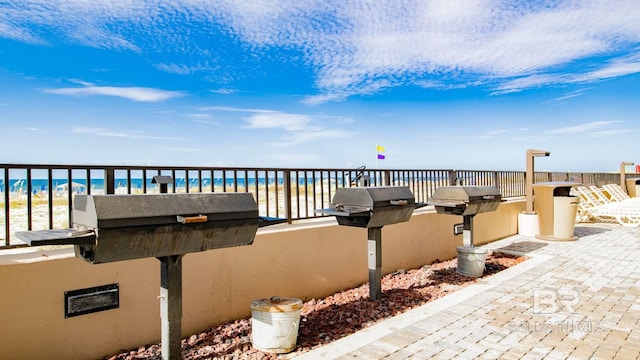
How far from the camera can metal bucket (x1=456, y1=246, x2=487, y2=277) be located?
221 inches

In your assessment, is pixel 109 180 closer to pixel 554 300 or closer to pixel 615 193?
pixel 554 300

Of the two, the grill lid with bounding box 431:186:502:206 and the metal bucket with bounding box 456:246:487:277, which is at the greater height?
the grill lid with bounding box 431:186:502:206

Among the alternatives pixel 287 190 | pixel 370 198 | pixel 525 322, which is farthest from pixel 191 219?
pixel 525 322

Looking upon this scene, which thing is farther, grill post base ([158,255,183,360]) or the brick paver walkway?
the brick paver walkway

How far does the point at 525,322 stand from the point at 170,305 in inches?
133

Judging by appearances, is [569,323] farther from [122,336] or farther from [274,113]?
[274,113]

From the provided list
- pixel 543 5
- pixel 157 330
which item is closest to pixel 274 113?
pixel 543 5

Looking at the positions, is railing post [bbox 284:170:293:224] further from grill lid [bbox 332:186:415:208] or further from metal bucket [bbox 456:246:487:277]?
metal bucket [bbox 456:246:487:277]

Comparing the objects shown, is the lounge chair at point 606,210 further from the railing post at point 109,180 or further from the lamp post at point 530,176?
the railing post at point 109,180

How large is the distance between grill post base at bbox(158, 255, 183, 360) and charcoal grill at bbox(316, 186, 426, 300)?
1.95 m

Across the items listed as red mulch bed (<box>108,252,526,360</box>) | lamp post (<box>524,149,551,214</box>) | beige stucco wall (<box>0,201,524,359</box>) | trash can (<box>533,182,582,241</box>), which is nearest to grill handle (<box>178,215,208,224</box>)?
beige stucco wall (<box>0,201,524,359</box>)

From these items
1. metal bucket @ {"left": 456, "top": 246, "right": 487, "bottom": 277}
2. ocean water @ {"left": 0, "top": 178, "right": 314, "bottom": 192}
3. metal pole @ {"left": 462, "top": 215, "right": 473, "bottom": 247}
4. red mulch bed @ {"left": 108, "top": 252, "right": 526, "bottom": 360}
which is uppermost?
ocean water @ {"left": 0, "top": 178, "right": 314, "bottom": 192}

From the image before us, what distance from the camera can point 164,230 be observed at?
236 cm

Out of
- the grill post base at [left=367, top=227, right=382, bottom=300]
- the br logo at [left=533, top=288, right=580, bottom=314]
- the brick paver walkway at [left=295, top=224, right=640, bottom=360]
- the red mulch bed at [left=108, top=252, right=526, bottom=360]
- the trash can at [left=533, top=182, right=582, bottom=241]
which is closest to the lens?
the brick paver walkway at [left=295, top=224, right=640, bottom=360]
